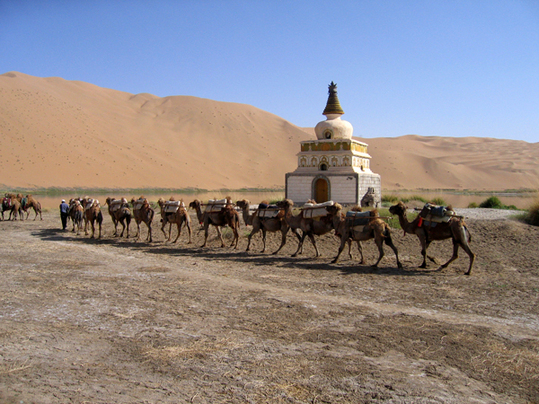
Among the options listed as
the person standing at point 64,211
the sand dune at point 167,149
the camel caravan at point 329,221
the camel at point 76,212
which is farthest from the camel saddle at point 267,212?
the sand dune at point 167,149

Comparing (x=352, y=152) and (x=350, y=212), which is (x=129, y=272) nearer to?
(x=350, y=212)

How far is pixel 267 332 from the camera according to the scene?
660 centimetres

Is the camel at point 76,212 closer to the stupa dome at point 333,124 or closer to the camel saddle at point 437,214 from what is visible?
the camel saddle at point 437,214

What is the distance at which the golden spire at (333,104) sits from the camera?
30.2m

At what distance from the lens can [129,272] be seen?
10992 mm

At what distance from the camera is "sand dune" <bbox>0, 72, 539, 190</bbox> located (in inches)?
2571

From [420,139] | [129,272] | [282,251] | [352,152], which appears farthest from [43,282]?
[420,139]

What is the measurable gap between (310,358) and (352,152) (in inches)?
915

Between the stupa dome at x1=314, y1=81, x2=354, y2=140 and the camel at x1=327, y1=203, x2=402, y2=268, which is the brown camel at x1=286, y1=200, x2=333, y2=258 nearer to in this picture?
the camel at x1=327, y1=203, x2=402, y2=268

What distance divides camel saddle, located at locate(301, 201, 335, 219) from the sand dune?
51.1 meters

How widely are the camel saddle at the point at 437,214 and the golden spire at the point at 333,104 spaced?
1947 centimetres

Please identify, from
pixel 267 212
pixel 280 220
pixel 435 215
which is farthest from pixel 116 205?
pixel 435 215

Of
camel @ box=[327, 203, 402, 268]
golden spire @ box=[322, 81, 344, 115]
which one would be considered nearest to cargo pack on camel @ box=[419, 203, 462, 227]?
camel @ box=[327, 203, 402, 268]

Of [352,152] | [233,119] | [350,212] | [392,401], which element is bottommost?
[392,401]
